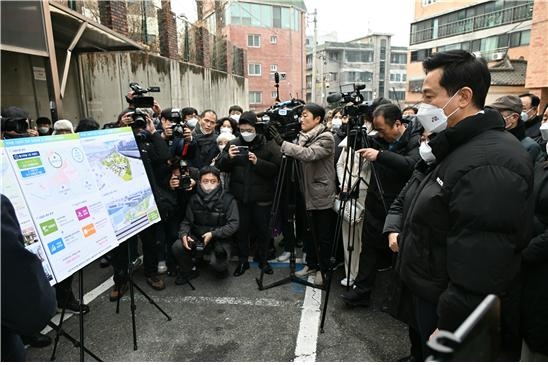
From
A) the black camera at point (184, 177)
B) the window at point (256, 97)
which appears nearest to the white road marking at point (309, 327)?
the black camera at point (184, 177)

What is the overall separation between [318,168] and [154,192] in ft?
5.72

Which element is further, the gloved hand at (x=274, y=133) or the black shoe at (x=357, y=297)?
the gloved hand at (x=274, y=133)

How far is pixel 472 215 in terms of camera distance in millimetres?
1374

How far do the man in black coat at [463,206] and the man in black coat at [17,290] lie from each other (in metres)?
1.62

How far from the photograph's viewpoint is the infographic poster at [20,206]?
1.87 metres

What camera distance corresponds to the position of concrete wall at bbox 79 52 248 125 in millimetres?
8656

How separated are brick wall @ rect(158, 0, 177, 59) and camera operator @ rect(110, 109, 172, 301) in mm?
8731

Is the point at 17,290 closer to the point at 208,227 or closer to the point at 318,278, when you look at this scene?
the point at 208,227

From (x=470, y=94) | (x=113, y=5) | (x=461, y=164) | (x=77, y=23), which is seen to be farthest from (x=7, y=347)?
(x=113, y=5)

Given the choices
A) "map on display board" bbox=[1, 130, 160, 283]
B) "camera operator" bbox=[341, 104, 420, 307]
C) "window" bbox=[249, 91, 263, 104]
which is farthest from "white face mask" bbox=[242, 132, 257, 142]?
"window" bbox=[249, 91, 263, 104]

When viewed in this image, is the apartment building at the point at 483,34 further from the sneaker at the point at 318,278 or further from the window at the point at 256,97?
the sneaker at the point at 318,278

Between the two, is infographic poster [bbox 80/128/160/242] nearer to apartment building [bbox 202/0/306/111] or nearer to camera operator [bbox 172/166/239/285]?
camera operator [bbox 172/166/239/285]

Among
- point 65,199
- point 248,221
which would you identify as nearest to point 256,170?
point 248,221

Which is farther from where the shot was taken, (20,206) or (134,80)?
(134,80)
